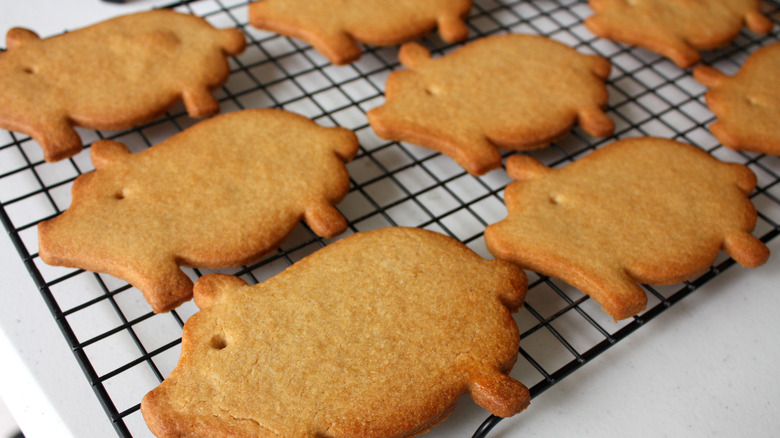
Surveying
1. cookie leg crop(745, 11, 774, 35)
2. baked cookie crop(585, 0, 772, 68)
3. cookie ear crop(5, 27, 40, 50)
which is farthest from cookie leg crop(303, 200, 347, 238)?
cookie leg crop(745, 11, 774, 35)

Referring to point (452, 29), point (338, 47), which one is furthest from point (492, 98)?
point (338, 47)

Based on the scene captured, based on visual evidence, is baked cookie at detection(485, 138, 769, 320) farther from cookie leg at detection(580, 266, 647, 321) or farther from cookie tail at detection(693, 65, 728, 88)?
cookie tail at detection(693, 65, 728, 88)

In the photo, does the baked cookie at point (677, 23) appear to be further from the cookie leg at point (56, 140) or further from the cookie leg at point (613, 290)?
the cookie leg at point (56, 140)

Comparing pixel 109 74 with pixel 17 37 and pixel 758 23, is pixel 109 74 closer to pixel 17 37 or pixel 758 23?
pixel 17 37

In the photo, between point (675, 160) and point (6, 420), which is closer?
point (675, 160)

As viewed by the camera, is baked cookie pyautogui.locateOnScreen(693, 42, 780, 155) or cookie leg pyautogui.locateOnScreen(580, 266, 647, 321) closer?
cookie leg pyautogui.locateOnScreen(580, 266, 647, 321)

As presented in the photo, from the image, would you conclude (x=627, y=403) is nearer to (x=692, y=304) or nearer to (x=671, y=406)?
(x=671, y=406)

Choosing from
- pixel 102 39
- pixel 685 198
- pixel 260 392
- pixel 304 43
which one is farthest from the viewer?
pixel 304 43

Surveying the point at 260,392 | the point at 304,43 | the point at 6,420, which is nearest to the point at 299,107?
the point at 304,43
